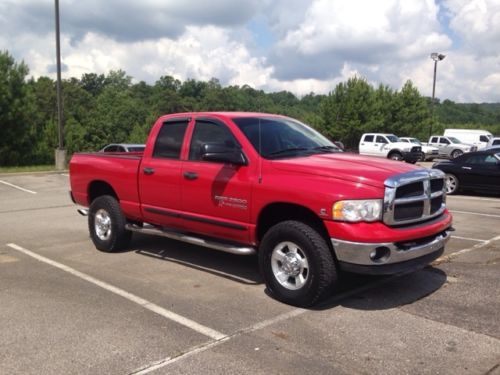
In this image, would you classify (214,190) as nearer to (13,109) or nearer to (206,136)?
(206,136)

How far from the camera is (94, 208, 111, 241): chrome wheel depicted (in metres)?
7.35

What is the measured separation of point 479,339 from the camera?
4.21m

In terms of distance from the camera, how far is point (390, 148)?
32.8 metres

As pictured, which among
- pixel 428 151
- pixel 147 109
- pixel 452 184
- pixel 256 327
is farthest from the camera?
pixel 147 109

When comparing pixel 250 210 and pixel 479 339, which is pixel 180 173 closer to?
pixel 250 210

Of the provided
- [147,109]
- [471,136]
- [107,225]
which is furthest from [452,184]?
[147,109]

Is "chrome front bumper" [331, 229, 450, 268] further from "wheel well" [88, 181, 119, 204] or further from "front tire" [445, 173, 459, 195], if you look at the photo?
"front tire" [445, 173, 459, 195]

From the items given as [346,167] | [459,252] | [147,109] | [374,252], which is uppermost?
[147,109]

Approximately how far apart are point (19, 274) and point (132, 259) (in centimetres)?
144

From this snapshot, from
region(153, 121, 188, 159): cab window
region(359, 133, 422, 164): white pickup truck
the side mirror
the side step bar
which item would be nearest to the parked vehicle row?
region(359, 133, 422, 164): white pickup truck

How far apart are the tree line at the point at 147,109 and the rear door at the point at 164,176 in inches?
924

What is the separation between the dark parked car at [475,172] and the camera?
14386 millimetres

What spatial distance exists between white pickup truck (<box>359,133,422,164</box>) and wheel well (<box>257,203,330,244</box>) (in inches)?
1076

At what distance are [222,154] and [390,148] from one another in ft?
95.5
